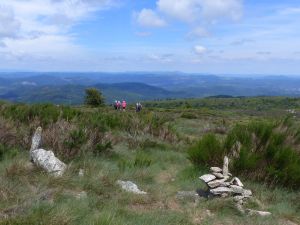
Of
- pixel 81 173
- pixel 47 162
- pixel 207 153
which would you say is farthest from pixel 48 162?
pixel 207 153

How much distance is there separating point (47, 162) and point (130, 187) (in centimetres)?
138

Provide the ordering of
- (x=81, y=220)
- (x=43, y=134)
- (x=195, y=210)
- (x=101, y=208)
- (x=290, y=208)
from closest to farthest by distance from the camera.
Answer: (x=81, y=220)
(x=101, y=208)
(x=195, y=210)
(x=290, y=208)
(x=43, y=134)

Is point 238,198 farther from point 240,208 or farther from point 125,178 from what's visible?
point 125,178

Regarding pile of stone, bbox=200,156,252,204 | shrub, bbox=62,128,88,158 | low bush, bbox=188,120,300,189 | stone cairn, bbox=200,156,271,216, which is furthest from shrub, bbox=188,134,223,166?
shrub, bbox=62,128,88,158

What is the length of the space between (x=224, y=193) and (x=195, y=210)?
866 mm

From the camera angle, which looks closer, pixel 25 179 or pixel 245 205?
pixel 25 179

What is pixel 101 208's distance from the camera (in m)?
5.15

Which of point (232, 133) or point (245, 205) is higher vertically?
point (232, 133)

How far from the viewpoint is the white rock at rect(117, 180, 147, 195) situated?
20.6ft

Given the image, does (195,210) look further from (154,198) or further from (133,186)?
(133,186)

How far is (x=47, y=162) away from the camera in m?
6.63

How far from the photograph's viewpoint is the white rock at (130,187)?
629 cm

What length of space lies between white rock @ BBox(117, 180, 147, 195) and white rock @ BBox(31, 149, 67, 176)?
936mm

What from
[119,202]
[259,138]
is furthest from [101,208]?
[259,138]
